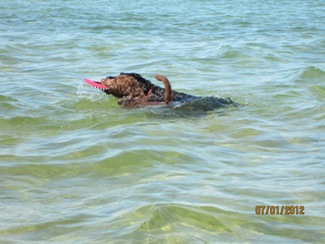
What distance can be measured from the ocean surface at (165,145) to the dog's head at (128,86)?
0.75 feet

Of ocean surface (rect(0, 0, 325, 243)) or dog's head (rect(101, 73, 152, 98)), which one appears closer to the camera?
ocean surface (rect(0, 0, 325, 243))

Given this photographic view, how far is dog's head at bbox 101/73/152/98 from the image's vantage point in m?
7.36
